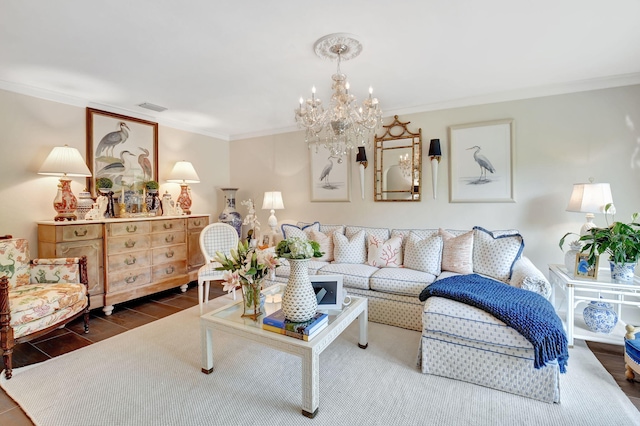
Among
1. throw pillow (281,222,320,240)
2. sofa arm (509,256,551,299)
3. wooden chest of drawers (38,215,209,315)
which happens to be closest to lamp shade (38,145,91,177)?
wooden chest of drawers (38,215,209,315)

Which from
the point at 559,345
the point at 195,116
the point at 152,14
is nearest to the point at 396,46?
the point at 152,14

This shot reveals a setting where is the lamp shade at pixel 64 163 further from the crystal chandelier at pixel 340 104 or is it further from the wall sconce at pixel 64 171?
the crystal chandelier at pixel 340 104

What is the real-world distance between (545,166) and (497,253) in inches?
48.4

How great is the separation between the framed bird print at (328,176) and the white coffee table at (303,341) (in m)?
2.18

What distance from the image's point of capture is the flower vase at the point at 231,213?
481cm

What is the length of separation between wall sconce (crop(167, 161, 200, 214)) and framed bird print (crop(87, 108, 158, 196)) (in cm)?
26

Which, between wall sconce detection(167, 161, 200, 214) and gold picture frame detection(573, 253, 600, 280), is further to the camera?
wall sconce detection(167, 161, 200, 214)

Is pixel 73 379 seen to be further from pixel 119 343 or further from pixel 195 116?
pixel 195 116

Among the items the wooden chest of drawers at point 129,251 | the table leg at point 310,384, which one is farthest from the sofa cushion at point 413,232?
the wooden chest of drawers at point 129,251

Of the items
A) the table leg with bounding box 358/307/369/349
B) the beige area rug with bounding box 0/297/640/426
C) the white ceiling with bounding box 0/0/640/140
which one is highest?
the white ceiling with bounding box 0/0/640/140

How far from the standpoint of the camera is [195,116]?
432 centimetres

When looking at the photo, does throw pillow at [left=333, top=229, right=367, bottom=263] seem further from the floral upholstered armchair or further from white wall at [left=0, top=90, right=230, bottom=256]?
white wall at [left=0, top=90, right=230, bottom=256]

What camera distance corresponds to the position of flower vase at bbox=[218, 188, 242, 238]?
481 centimetres

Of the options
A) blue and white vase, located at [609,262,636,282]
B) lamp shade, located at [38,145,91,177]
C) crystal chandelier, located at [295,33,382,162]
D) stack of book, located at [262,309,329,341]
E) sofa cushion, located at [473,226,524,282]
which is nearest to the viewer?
stack of book, located at [262,309,329,341]
